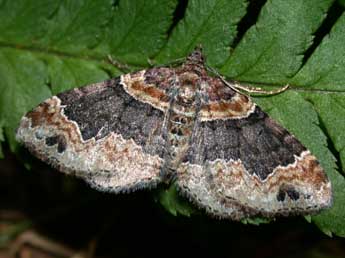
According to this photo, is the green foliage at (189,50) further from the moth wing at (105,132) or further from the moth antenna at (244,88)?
the moth wing at (105,132)

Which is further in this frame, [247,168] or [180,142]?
[180,142]

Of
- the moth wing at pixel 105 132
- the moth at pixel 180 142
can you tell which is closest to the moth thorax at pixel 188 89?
the moth at pixel 180 142

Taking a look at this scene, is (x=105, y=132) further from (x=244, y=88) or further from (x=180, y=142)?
(x=244, y=88)

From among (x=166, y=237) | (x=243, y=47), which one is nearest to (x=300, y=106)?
(x=243, y=47)

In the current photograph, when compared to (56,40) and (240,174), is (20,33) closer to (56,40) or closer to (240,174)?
(56,40)

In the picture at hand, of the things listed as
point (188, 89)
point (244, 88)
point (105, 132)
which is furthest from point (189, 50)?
point (105, 132)

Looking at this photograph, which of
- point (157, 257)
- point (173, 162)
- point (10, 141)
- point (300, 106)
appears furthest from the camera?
point (157, 257)
